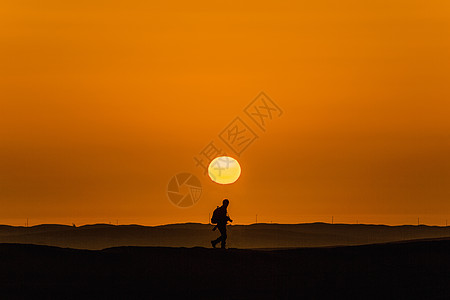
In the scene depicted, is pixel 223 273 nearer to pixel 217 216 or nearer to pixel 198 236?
pixel 217 216

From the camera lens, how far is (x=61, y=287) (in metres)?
26.0

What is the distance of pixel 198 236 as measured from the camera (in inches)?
5571

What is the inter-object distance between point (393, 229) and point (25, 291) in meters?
158

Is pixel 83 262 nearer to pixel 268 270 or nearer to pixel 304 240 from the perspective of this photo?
pixel 268 270

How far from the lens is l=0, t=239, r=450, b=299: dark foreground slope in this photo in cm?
2559

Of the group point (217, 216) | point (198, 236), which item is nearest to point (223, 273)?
point (217, 216)

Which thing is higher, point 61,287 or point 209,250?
point 209,250

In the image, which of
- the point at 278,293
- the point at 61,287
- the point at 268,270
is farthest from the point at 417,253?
the point at 61,287

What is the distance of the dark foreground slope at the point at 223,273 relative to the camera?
25594 millimetres

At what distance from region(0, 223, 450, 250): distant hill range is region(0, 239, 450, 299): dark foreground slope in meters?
82.3

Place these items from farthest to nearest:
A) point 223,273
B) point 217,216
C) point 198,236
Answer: point 198,236
point 217,216
point 223,273

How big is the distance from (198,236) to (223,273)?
374ft

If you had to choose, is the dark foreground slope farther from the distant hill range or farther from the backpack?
the distant hill range

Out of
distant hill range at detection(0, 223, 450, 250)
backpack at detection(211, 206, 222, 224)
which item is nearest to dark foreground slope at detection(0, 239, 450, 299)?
backpack at detection(211, 206, 222, 224)
